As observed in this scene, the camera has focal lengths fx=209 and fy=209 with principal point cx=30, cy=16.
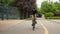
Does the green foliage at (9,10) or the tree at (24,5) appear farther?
the tree at (24,5)

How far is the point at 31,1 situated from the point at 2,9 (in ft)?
68.9

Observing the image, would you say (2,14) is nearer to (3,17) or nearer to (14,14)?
(3,17)

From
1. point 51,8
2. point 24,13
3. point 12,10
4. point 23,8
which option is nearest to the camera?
point 12,10

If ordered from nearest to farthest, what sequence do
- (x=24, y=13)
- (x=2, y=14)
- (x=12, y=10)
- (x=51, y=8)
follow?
(x=2, y=14) < (x=12, y=10) < (x=24, y=13) < (x=51, y=8)

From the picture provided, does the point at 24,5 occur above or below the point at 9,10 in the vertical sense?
above

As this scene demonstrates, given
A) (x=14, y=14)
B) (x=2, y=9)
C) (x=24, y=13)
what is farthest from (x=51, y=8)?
(x=2, y=9)

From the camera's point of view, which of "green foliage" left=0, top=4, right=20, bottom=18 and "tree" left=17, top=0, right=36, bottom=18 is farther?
"tree" left=17, top=0, right=36, bottom=18

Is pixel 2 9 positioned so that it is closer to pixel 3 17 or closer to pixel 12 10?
pixel 3 17

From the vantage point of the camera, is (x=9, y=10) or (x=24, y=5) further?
(x=24, y=5)

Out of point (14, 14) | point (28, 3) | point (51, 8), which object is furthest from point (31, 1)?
point (51, 8)

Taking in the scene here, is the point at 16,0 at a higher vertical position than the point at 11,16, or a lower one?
higher

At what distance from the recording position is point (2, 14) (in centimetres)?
4688

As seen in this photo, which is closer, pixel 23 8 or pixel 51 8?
pixel 23 8

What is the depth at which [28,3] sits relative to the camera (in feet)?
216
